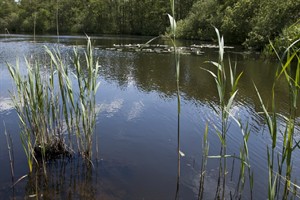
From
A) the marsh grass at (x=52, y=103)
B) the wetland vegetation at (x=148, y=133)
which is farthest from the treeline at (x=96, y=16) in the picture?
the marsh grass at (x=52, y=103)

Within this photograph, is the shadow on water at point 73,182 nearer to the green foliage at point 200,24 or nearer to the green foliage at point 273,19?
the green foliage at point 273,19

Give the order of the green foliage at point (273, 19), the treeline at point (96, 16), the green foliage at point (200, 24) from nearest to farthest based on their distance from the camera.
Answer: the green foliage at point (273, 19) < the green foliage at point (200, 24) < the treeline at point (96, 16)

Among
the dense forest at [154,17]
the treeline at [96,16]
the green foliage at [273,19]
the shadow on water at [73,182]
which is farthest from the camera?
the treeline at [96,16]

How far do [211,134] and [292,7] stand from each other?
71.9 ft

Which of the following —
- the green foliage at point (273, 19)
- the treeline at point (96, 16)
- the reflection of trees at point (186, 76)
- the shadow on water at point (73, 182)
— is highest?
the treeline at point (96, 16)

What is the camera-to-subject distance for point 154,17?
67.1m

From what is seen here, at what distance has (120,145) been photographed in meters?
7.54

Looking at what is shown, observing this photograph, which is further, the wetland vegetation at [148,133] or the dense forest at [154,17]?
the dense forest at [154,17]

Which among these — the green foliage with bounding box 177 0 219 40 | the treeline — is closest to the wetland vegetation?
the green foliage with bounding box 177 0 219 40

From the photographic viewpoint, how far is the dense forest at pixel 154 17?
2925cm

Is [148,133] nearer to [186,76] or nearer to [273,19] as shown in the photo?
[186,76]

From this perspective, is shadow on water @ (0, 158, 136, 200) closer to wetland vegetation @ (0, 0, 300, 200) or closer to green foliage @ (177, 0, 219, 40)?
wetland vegetation @ (0, 0, 300, 200)

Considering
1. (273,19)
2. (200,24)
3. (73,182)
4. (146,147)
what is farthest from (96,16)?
(73,182)

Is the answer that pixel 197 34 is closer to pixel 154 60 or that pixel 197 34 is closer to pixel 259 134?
pixel 154 60
